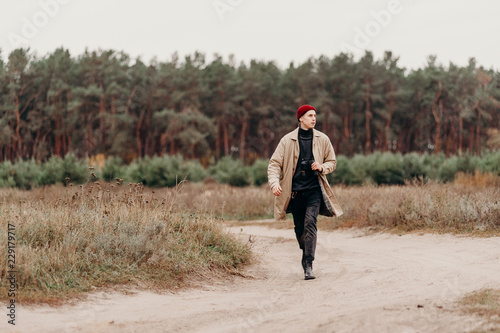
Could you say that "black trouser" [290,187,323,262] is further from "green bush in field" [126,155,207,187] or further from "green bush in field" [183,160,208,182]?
"green bush in field" [183,160,208,182]

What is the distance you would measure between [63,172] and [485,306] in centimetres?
2860

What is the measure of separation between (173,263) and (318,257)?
12.9ft

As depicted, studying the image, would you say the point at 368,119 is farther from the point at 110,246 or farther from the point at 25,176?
the point at 110,246

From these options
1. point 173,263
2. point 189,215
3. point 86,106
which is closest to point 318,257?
point 189,215

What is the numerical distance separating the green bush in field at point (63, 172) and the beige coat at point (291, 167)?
79.3 feet

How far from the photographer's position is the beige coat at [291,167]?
29.1 feet

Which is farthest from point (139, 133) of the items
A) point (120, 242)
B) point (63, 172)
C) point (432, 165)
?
point (120, 242)

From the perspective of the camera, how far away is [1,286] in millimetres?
6887

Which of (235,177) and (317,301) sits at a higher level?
(317,301)

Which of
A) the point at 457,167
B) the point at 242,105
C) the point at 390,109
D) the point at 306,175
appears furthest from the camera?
the point at 242,105

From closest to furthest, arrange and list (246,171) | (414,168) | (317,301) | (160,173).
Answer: (317,301) → (414,168) → (160,173) → (246,171)

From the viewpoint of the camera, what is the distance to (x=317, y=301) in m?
7.17

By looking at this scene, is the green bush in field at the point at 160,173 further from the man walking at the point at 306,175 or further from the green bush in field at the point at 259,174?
the man walking at the point at 306,175

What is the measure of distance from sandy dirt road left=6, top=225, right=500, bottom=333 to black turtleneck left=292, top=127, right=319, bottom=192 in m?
1.49
